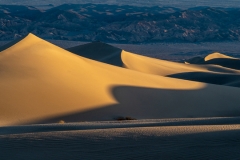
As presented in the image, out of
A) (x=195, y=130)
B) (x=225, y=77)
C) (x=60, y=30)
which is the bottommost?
(x=60, y=30)

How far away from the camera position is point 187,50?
94.8m

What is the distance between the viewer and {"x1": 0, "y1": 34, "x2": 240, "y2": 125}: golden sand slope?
1645 centimetres

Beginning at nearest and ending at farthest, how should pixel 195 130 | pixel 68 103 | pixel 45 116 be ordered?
1. pixel 195 130
2. pixel 45 116
3. pixel 68 103

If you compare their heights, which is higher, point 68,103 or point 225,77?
point 68,103

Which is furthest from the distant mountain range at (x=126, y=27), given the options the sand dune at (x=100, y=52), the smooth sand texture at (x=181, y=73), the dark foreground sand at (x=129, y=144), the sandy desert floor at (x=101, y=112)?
the dark foreground sand at (x=129, y=144)

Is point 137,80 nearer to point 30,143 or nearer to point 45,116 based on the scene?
point 45,116

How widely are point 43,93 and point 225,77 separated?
19.1 m

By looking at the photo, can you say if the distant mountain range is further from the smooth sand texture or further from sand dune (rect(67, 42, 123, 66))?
the smooth sand texture

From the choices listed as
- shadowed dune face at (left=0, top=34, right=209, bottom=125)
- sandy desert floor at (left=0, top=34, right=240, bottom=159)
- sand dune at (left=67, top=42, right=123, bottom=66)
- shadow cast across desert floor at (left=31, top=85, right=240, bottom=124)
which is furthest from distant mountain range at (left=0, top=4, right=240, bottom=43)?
shadow cast across desert floor at (left=31, top=85, right=240, bottom=124)

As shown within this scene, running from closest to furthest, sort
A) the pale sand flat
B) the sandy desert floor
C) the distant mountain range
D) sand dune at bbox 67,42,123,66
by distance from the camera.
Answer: the pale sand flat, the sandy desert floor, sand dune at bbox 67,42,123,66, the distant mountain range

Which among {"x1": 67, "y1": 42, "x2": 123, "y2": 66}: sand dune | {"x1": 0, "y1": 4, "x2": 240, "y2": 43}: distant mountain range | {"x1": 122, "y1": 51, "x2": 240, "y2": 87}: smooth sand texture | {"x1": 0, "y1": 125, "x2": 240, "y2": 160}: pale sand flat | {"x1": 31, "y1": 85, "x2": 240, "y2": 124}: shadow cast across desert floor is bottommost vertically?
{"x1": 0, "y1": 4, "x2": 240, "y2": 43}: distant mountain range

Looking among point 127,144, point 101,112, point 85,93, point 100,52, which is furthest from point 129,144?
point 100,52

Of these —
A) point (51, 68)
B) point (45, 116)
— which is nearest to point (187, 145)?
point (45, 116)

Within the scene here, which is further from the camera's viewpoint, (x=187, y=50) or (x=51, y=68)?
(x=187, y=50)
